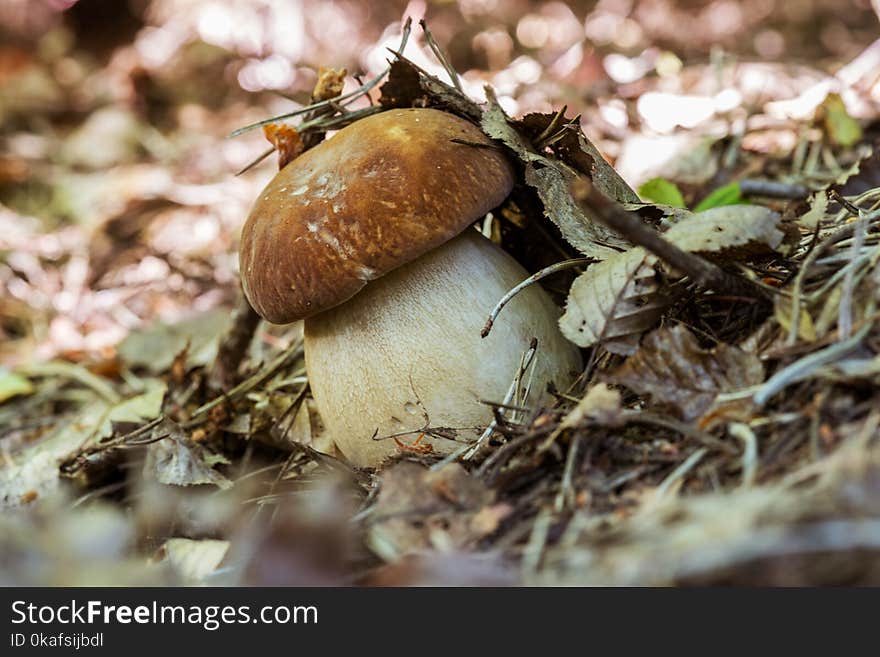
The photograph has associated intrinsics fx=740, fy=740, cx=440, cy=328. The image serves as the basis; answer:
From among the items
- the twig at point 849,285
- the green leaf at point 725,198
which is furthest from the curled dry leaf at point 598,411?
the green leaf at point 725,198

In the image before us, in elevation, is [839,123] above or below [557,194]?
above

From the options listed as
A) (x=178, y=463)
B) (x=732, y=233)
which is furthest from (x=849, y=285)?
(x=178, y=463)

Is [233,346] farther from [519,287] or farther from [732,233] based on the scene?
[732,233]

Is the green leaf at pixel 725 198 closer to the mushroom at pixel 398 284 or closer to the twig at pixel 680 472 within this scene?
the mushroom at pixel 398 284

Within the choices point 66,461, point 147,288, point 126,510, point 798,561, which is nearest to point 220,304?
point 147,288

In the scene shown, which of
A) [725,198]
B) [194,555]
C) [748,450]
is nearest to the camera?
[748,450]

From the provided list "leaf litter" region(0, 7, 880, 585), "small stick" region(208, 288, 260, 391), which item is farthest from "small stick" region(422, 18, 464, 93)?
"small stick" region(208, 288, 260, 391)
